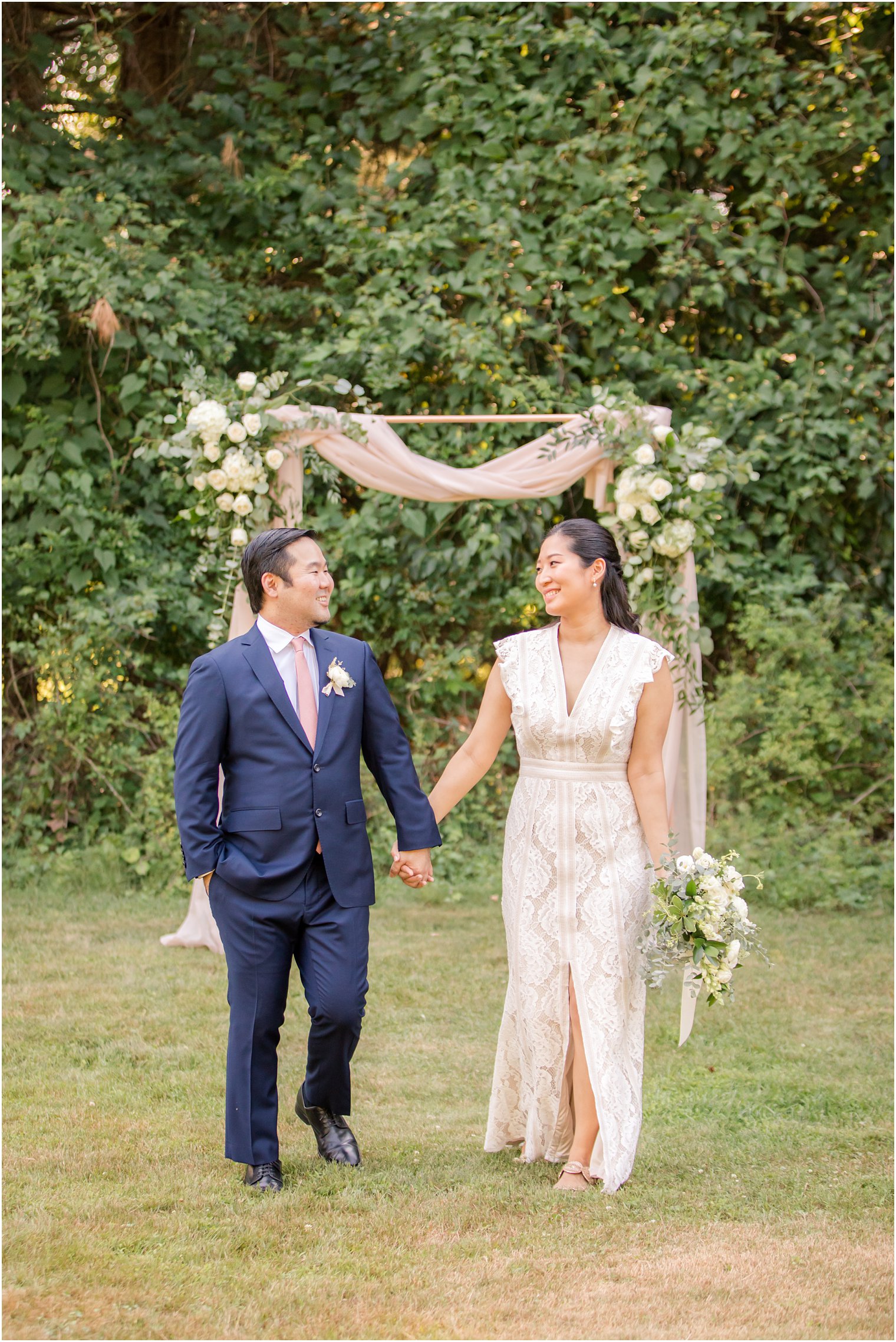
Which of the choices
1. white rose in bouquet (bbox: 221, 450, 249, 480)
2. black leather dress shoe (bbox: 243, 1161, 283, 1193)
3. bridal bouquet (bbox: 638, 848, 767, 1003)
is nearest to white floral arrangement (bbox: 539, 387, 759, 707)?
white rose in bouquet (bbox: 221, 450, 249, 480)

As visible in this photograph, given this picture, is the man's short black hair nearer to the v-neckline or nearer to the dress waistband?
the v-neckline

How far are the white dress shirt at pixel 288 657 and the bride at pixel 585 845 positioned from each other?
0.59 meters

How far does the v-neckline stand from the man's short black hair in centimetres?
84

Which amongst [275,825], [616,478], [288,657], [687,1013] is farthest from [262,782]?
[616,478]

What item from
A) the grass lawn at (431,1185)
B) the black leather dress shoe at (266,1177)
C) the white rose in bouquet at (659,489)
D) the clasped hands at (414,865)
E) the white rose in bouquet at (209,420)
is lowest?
the grass lawn at (431,1185)

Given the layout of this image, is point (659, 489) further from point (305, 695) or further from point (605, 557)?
point (305, 695)

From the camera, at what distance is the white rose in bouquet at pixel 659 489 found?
6.02 meters

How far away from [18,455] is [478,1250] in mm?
6945

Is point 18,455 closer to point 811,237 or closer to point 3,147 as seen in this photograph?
point 3,147

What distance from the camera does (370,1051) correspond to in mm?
5207

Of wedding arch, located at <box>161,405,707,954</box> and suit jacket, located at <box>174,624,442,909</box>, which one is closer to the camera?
suit jacket, located at <box>174,624,442,909</box>

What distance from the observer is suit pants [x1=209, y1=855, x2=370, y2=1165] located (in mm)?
3635

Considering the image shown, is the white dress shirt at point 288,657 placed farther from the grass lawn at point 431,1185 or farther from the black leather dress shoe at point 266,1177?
the grass lawn at point 431,1185

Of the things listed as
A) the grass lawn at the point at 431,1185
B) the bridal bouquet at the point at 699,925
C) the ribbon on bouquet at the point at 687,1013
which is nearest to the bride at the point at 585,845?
the bridal bouquet at the point at 699,925
